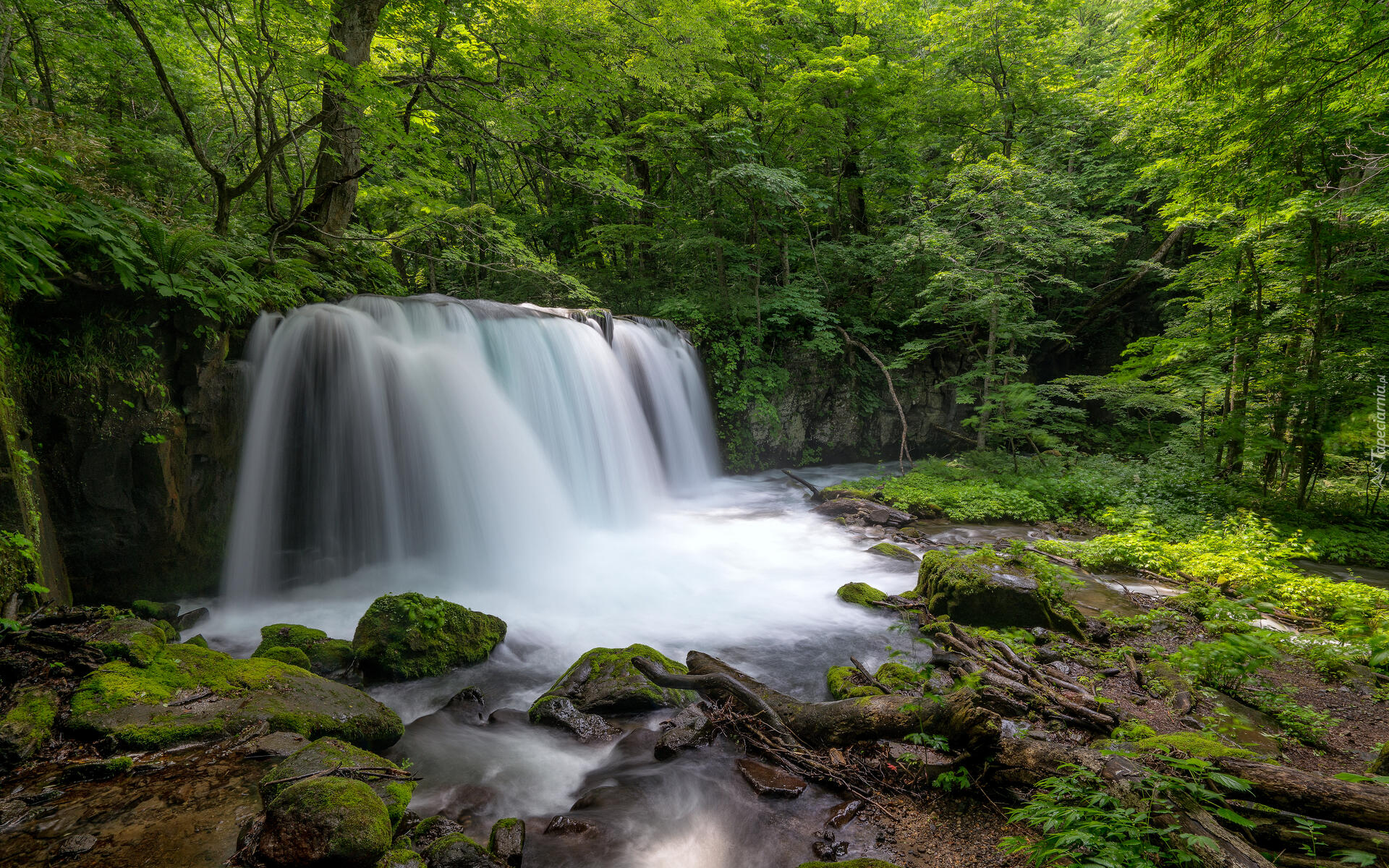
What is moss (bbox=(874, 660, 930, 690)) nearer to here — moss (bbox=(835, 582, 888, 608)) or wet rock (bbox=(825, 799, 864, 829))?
wet rock (bbox=(825, 799, 864, 829))

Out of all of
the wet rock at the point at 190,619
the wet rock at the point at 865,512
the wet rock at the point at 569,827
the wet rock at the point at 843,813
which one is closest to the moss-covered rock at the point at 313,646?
the wet rock at the point at 190,619

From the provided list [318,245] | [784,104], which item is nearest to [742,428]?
[784,104]

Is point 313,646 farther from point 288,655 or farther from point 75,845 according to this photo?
point 75,845

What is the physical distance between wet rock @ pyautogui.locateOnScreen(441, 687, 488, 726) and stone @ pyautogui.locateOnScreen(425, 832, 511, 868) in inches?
65.0

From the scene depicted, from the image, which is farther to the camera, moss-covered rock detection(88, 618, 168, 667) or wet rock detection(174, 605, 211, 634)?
wet rock detection(174, 605, 211, 634)

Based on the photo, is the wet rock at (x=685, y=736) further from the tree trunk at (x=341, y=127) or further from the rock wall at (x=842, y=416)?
the rock wall at (x=842, y=416)

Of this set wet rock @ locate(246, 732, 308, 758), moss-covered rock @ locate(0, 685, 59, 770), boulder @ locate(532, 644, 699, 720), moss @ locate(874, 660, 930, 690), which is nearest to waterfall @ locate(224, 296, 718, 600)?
boulder @ locate(532, 644, 699, 720)

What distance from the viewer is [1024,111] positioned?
14.9 metres

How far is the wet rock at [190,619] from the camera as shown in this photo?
5035 millimetres

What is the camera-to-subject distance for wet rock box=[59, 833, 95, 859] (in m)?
1.92

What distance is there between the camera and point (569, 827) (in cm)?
296

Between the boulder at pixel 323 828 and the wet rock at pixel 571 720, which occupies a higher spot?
the boulder at pixel 323 828

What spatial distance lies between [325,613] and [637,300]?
1119 centimetres

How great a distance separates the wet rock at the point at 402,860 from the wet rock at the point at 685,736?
5.11ft
